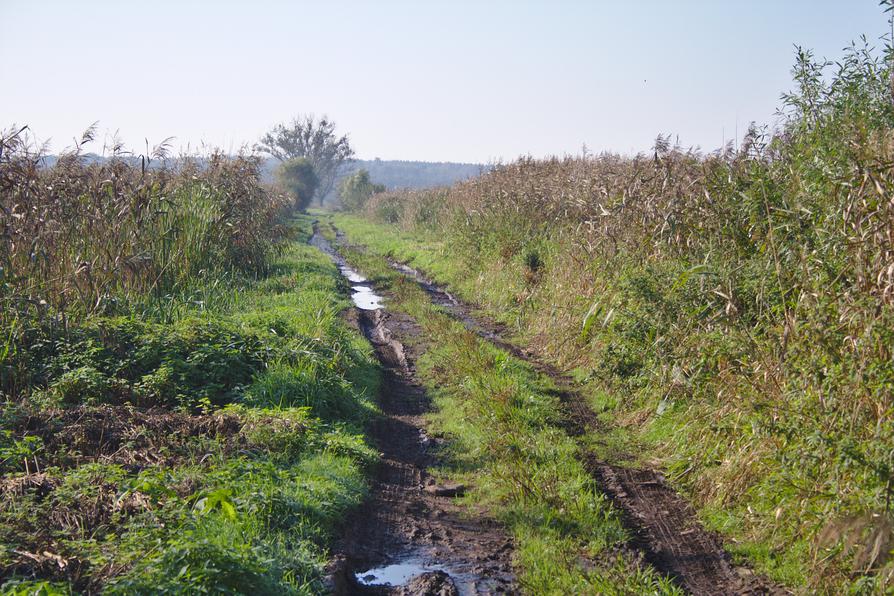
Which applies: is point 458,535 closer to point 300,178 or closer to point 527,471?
point 527,471

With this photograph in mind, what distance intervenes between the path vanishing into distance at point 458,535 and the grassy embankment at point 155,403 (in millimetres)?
261

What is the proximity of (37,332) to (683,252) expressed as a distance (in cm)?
694

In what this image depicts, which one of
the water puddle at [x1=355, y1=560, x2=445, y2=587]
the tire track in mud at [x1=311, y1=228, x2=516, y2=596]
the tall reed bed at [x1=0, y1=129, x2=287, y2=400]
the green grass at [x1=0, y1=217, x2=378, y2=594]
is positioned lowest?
the water puddle at [x1=355, y1=560, x2=445, y2=587]

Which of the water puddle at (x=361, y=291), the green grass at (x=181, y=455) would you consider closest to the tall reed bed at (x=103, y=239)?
the green grass at (x=181, y=455)

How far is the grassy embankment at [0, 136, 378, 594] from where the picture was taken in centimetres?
388

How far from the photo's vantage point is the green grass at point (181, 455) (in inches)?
147

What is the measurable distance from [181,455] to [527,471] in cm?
278

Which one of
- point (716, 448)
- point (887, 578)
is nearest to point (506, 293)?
point (716, 448)

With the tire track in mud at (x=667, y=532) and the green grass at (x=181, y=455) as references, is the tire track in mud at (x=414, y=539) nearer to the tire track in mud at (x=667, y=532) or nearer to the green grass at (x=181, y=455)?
the green grass at (x=181, y=455)

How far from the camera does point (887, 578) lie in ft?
12.3

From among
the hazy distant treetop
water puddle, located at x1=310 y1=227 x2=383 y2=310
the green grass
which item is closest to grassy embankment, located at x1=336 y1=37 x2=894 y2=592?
the green grass

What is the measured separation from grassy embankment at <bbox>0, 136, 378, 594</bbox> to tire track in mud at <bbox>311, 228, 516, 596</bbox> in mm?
206

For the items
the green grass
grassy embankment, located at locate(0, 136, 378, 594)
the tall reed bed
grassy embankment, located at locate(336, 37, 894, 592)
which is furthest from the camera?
the tall reed bed

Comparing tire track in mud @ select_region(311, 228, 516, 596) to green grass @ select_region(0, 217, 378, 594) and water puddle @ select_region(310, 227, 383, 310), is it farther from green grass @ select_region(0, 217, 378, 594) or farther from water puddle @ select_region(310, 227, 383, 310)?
water puddle @ select_region(310, 227, 383, 310)
